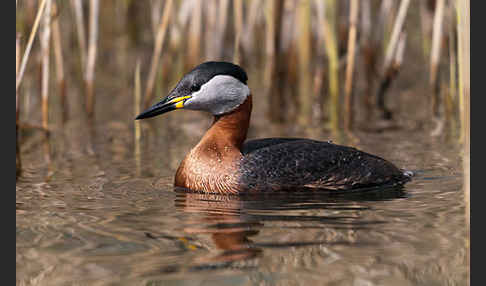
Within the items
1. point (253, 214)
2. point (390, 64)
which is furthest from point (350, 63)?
point (253, 214)

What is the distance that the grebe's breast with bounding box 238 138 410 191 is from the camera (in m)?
7.29

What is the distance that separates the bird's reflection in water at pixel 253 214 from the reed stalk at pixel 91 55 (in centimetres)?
374

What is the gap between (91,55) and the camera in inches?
412

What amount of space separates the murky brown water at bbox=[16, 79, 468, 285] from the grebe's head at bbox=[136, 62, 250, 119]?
→ 830 millimetres

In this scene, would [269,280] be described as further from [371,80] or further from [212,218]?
[371,80]

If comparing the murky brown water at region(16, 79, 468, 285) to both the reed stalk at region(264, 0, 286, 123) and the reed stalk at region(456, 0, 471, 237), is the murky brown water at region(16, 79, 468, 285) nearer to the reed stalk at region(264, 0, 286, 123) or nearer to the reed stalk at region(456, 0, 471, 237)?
the reed stalk at region(456, 0, 471, 237)

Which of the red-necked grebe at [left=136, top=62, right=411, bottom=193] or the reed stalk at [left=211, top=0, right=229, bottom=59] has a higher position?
the reed stalk at [left=211, top=0, right=229, bottom=59]

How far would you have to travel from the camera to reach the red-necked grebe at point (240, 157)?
7.32 meters

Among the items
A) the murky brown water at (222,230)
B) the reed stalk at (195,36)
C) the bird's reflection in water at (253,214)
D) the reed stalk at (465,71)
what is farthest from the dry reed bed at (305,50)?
the reed stalk at (465,71)

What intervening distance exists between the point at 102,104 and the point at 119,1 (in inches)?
193

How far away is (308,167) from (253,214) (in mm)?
1191

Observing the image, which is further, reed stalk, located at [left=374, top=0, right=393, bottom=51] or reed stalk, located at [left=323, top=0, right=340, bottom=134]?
reed stalk, located at [left=374, top=0, right=393, bottom=51]

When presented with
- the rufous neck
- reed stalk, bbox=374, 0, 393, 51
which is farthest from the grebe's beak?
reed stalk, bbox=374, 0, 393, 51

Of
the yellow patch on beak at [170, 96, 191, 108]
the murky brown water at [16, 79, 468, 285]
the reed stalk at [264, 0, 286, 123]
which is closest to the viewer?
the murky brown water at [16, 79, 468, 285]
